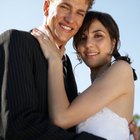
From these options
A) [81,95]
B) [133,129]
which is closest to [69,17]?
[81,95]

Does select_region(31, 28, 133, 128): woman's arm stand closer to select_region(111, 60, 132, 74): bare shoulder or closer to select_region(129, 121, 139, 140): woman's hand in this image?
select_region(111, 60, 132, 74): bare shoulder

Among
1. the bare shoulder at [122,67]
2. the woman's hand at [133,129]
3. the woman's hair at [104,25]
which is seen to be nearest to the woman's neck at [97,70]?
the woman's hair at [104,25]

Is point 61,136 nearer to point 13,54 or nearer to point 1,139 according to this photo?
point 1,139

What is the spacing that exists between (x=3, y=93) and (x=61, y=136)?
582 millimetres

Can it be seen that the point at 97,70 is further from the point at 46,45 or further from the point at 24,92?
the point at 24,92

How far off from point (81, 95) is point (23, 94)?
685mm

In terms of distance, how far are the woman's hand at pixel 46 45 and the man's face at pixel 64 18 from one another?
0.71 ft

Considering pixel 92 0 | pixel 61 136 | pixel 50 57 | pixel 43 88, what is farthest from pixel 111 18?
pixel 61 136

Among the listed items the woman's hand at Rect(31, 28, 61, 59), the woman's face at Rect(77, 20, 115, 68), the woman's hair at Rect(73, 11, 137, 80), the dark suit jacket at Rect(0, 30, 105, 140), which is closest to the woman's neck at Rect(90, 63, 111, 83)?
the woman's face at Rect(77, 20, 115, 68)

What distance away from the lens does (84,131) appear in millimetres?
3570

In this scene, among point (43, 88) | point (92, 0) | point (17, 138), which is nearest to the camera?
point (17, 138)

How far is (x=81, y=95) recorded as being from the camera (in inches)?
145

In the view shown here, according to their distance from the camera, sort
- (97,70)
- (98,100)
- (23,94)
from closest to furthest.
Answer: (23,94)
(98,100)
(97,70)

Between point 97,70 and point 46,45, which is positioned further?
point 97,70
